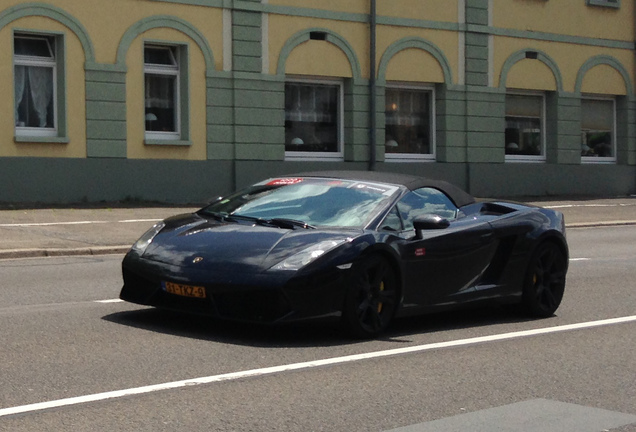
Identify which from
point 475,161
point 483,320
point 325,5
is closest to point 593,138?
point 475,161

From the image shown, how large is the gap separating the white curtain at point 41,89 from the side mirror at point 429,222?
655 inches

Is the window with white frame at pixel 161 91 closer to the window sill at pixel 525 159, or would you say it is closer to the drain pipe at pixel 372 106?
the drain pipe at pixel 372 106

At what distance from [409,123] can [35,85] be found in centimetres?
1068

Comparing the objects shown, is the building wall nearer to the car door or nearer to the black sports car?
the black sports car

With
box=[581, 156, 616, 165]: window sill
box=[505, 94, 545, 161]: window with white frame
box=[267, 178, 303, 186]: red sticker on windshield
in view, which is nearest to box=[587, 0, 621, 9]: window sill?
box=[505, 94, 545, 161]: window with white frame

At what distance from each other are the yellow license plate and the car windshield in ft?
3.32

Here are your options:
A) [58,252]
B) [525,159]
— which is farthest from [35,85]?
[525,159]

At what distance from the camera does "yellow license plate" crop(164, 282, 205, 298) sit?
861 centimetres

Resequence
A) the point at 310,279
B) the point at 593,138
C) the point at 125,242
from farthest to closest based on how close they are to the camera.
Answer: the point at 593,138
the point at 125,242
the point at 310,279

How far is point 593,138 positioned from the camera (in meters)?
A: 36.0

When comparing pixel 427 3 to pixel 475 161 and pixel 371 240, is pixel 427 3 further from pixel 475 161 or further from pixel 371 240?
pixel 371 240

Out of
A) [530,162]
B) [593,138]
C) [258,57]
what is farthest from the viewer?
[593,138]

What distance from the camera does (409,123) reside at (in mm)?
31172

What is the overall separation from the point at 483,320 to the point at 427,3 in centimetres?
2136
